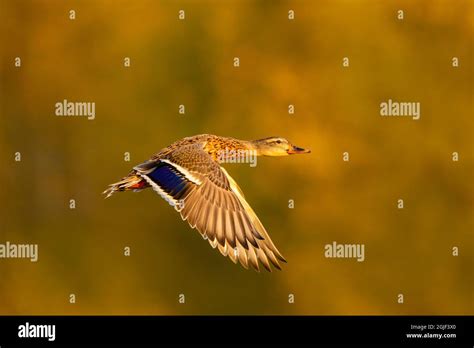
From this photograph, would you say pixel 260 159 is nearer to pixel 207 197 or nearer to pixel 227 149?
pixel 227 149

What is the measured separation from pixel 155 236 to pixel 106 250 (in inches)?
26.4

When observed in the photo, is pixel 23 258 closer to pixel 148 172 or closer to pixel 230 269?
pixel 230 269

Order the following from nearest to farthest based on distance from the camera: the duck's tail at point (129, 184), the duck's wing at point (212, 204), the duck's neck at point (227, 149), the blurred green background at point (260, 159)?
the duck's wing at point (212, 204)
the duck's tail at point (129, 184)
the duck's neck at point (227, 149)
the blurred green background at point (260, 159)

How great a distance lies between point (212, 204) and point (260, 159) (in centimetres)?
524

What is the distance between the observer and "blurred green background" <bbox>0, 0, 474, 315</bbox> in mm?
11469

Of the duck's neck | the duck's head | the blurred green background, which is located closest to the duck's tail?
the duck's neck

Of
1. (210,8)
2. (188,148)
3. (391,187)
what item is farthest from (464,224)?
(188,148)

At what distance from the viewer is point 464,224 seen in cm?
1201

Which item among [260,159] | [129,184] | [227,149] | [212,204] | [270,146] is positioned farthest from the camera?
[260,159]

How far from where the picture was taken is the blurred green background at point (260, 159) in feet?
37.6

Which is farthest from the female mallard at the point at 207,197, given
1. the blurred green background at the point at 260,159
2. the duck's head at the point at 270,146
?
the blurred green background at the point at 260,159

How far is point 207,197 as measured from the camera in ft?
21.9

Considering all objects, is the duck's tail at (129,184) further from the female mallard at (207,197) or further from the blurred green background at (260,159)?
the blurred green background at (260,159)

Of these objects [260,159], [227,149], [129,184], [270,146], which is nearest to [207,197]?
[129,184]
